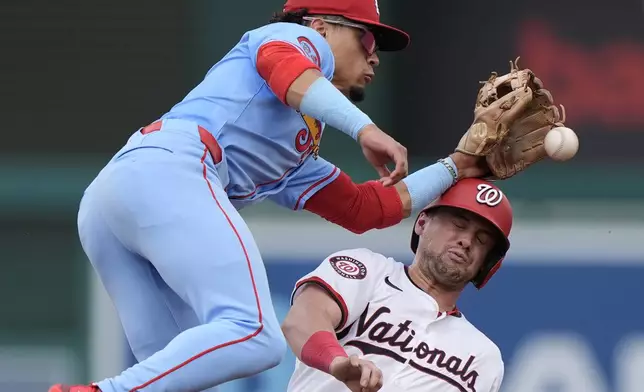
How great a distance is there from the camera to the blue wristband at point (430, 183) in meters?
4.03

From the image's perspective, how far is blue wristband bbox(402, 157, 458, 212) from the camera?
4.03 meters

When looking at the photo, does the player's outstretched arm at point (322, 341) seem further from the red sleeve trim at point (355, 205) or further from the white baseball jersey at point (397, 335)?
the red sleeve trim at point (355, 205)

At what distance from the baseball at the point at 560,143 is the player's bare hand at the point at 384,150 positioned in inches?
30.9

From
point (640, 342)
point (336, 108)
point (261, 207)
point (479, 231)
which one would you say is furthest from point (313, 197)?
point (640, 342)

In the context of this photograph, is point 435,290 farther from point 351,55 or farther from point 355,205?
point 351,55

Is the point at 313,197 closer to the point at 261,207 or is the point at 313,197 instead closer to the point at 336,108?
the point at 336,108

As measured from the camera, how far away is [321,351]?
11.5ft

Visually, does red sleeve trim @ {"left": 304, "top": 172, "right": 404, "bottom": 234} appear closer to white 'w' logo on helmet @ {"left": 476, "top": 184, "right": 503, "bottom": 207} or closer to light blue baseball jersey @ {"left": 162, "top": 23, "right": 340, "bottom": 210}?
white 'w' logo on helmet @ {"left": 476, "top": 184, "right": 503, "bottom": 207}

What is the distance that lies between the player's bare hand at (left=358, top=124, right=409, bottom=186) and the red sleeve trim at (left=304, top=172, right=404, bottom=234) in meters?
0.74

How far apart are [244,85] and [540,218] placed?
202cm

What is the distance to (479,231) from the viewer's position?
4.12m

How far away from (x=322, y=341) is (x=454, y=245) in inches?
26.5

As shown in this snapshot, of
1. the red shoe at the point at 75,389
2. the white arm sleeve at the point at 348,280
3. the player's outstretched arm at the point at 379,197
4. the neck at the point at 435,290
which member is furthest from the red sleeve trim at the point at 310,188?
the red shoe at the point at 75,389

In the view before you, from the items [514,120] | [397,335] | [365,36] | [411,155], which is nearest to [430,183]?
[514,120]
